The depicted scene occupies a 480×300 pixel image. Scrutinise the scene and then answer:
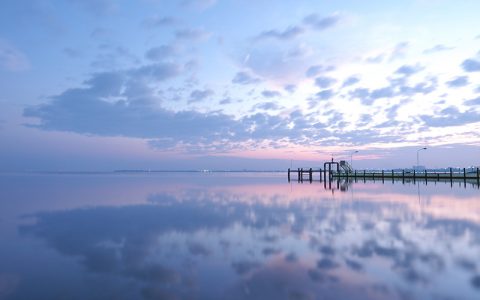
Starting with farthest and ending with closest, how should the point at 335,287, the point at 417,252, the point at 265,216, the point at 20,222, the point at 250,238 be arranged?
the point at 265,216
the point at 20,222
the point at 250,238
the point at 417,252
the point at 335,287

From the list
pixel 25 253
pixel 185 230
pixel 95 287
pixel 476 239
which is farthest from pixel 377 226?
pixel 25 253

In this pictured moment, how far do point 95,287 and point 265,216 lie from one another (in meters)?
19.0

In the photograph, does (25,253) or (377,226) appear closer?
(25,253)

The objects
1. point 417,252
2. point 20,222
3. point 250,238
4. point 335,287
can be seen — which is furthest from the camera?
point 20,222

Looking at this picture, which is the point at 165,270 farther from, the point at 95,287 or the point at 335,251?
the point at 335,251

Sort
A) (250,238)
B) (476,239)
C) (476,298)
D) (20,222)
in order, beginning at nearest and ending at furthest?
(476,298), (476,239), (250,238), (20,222)

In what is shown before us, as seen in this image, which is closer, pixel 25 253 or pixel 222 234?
pixel 25 253

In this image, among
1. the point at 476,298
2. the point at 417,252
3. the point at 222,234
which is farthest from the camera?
the point at 222,234

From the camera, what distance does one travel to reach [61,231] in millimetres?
23422

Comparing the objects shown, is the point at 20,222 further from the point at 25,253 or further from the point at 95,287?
the point at 95,287

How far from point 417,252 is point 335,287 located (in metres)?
6.50

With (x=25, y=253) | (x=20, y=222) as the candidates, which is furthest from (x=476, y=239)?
(x=20, y=222)

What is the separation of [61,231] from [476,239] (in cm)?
2288

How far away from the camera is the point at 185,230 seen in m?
23.1
